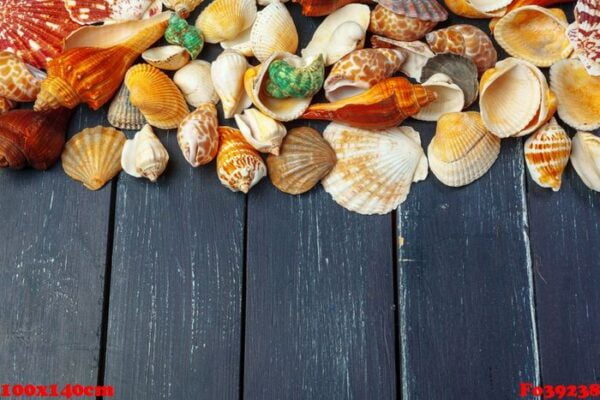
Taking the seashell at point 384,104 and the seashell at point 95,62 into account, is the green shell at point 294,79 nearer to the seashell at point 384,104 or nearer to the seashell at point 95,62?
the seashell at point 384,104

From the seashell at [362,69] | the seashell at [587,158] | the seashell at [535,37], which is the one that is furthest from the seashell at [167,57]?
the seashell at [587,158]

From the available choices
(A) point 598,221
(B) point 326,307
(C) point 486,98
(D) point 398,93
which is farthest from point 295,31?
(A) point 598,221

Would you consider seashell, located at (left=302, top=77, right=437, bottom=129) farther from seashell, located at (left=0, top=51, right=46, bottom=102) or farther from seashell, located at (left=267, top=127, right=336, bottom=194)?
seashell, located at (left=0, top=51, right=46, bottom=102)

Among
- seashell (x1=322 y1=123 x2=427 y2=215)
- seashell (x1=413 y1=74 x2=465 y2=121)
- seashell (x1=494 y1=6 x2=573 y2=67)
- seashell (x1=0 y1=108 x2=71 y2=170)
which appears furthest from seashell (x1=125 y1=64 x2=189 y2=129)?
seashell (x1=494 y1=6 x2=573 y2=67)

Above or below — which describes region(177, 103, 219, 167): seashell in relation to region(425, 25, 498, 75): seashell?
below

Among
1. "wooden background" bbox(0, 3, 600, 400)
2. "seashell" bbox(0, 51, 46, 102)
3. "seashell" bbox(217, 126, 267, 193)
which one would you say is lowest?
"wooden background" bbox(0, 3, 600, 400)

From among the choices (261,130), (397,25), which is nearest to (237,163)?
(261,130)
